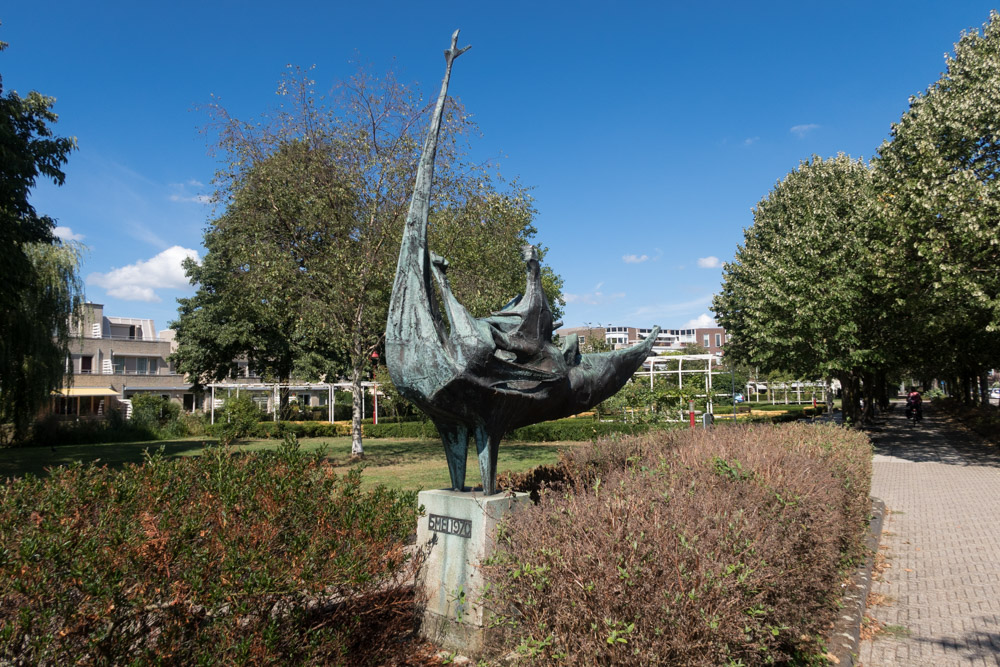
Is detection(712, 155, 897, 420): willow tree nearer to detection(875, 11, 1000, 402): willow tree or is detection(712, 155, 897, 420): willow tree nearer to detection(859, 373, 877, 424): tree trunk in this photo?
detection(875, 11, 1000, 402): willow tree

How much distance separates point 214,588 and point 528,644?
1871 mm

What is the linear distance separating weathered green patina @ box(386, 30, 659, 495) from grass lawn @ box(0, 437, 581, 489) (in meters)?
7.82

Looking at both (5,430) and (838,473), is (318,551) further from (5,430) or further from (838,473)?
(5,430)

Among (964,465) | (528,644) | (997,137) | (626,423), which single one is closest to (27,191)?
(528,644)

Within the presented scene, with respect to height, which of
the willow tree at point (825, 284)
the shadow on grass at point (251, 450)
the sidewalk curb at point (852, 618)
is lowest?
the shadow on grass at point (251, 450)

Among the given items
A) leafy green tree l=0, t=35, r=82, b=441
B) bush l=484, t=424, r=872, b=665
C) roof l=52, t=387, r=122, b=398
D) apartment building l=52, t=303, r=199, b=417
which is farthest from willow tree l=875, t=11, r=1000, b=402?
roof l=52, t=387, r=122, b=398

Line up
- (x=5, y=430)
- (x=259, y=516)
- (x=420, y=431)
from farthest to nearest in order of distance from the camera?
(x=420, y=431) → (x=5, y=430) → (x=259, y=516)

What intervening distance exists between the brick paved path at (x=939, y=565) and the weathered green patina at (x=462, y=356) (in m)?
3.68

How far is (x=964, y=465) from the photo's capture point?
17.5 metres

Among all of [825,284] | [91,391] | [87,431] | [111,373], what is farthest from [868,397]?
[111,373]

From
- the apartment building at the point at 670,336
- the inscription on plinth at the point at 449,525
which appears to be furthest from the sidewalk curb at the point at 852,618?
the apartment building at the point at 670,336

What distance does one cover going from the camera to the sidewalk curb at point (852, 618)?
5301 mm

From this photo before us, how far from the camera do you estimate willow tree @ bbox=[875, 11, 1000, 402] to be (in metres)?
15.6

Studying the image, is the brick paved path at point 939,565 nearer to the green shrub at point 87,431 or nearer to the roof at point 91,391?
the green shrub at point 87,431
